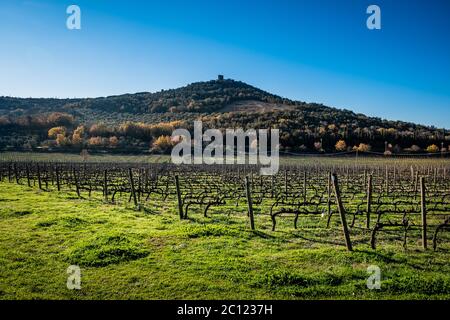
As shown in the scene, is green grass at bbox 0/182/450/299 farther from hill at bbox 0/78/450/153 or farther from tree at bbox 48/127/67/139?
tree at bbox 48/127/67/139

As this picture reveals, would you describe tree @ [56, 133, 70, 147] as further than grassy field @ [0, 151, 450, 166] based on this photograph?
Yes

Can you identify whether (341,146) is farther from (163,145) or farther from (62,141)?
(62,141)

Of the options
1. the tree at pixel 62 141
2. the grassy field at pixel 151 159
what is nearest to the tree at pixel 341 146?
the grassy field at pixel 151 159

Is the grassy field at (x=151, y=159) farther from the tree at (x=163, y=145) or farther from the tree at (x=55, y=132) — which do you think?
the tree at (x=55, y=132)

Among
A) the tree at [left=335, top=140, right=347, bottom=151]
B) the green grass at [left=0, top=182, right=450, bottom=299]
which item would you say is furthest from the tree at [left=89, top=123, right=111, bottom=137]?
the green grass at [left=0, top=182, right=450, bottom=299]

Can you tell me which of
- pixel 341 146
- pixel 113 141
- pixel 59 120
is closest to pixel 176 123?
pixel 113 141

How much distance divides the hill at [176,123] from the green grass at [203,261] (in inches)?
2745

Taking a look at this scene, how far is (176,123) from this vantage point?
109062 mm

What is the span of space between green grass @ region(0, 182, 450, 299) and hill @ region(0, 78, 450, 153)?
6971cm

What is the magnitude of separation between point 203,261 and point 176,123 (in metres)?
103

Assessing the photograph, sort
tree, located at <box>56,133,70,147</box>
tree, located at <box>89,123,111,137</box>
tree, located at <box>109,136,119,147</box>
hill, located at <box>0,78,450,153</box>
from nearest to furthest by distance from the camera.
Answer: tree, located at <box>56,133,70,147</box>
tree, located at <box>109,136,119,147</box>
hill, located at <box>0,78,450,153</box>
tree, located at <box>89,123,111,137</box>

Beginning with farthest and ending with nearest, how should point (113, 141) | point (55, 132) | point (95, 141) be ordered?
point (55, 132), point (113, 141), point (95, 141)

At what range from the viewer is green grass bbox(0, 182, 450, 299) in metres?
6.69

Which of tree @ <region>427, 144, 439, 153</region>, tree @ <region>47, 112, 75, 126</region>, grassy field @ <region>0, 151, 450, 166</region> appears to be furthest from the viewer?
tree @ <region>47, 112, 75, 126</region>
